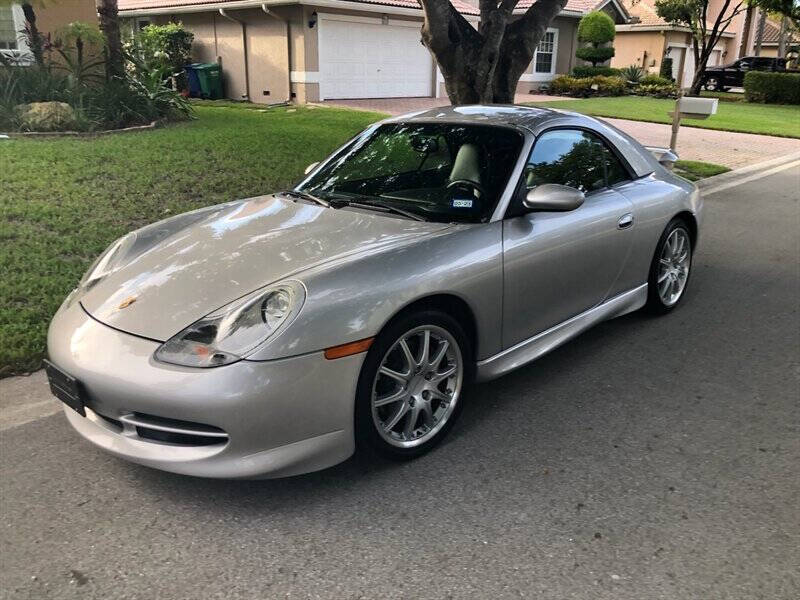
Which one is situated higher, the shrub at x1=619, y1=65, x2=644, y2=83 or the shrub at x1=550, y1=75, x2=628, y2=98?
the shrub at x1=619, y1=65, x2=644, y2=83

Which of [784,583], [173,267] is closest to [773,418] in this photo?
[784,583]

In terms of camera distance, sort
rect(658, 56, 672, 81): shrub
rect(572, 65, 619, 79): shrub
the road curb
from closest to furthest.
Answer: the road curb → rect(572, 65, 619, 79): shrub → rect(658, 56, 672, 81): shrub

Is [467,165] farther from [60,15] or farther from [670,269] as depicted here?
[60,15]

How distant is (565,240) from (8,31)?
14507 millimetres

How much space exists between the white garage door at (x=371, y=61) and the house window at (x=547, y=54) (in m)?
6.97

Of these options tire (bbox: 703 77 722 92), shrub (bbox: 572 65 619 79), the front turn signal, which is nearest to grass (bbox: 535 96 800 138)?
shrub (bbox: 572 65 619 79)

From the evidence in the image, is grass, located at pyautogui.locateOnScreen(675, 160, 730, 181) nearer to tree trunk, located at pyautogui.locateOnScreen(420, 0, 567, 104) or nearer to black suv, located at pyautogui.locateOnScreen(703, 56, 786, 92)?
tree trunk, located at pyautogui.locateOnScreen(420, 0, 567, 104)

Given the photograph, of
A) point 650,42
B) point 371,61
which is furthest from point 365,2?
point 650,42

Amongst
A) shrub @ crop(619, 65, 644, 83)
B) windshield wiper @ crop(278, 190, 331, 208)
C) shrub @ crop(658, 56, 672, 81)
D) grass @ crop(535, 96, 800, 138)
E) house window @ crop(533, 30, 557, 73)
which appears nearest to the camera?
windshield wiper @ crop(278, 190, 331, 208)

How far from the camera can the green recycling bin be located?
20266 millimetres

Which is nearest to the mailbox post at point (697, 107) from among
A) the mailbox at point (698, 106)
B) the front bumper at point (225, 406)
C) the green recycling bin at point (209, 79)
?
the mailbox at point (698, 106)

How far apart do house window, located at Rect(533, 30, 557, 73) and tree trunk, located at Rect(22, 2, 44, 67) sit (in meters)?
20.1

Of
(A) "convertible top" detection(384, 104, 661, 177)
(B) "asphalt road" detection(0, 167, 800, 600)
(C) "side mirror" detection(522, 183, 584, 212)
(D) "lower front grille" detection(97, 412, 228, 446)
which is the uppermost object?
(A) "convertible top" detection(384, 104, 661, 177)

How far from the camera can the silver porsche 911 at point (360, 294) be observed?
2674 millimetres
